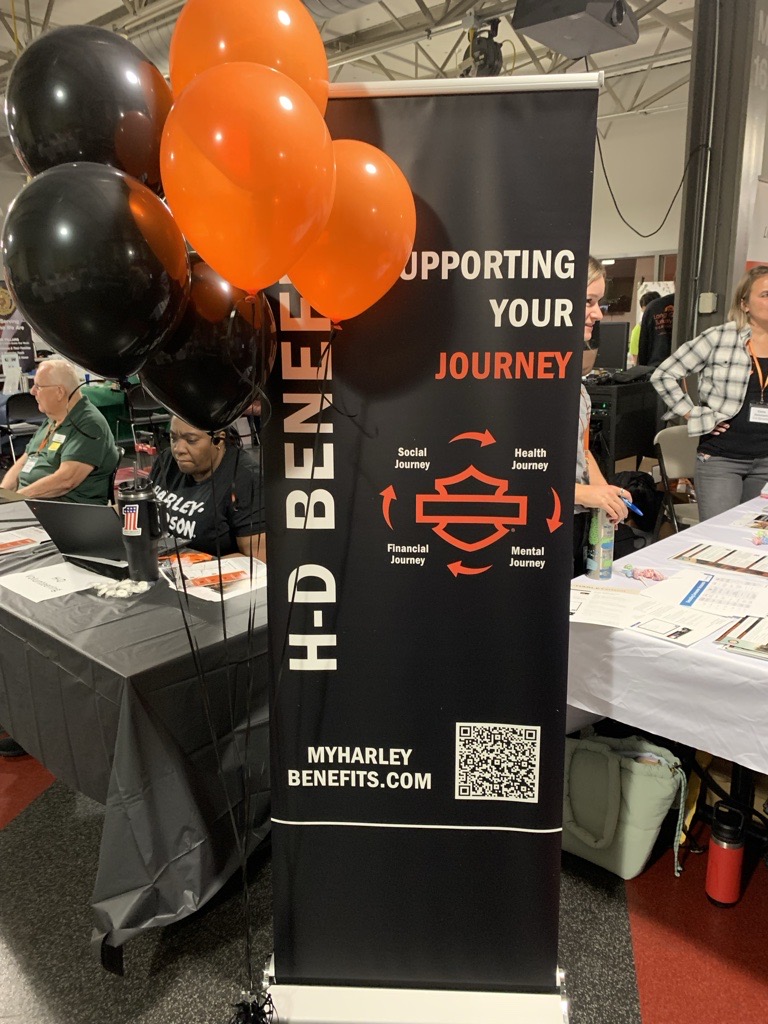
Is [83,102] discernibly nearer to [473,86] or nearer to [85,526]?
[473,86]

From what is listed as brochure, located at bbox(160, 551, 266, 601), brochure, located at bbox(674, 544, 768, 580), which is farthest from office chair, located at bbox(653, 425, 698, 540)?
brochure, located at bbox(160, 551, 266, 601)

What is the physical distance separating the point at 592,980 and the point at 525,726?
2.21ft

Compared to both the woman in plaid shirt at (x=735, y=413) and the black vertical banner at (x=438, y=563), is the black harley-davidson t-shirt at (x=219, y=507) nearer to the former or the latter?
the black vertical banner at (x=438, y=563)

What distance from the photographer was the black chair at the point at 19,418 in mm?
5824

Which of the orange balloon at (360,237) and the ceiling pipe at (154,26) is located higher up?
the ceiling pipe at (154,26)

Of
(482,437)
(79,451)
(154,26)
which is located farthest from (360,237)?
(154,26)

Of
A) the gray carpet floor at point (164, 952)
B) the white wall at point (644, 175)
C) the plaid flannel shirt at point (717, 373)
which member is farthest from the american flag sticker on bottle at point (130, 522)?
the white wall at point (644, 175)

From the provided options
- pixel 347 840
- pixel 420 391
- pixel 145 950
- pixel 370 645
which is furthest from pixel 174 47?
pixel 145 950

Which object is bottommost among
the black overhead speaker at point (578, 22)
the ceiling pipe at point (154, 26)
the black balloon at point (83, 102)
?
the black balloon at point (83, 102)

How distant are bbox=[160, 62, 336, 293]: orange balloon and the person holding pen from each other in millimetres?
871

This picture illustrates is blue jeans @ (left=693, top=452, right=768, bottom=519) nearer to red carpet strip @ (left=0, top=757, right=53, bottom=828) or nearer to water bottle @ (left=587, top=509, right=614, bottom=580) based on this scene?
water bottle @ (left=587, top=509, right=614, bottom=580)

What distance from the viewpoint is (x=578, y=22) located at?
3453 mm

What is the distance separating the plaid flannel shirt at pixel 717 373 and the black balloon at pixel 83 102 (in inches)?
102

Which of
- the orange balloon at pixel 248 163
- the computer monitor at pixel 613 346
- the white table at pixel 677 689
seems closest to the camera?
the orange balloon at pixel 248 163
